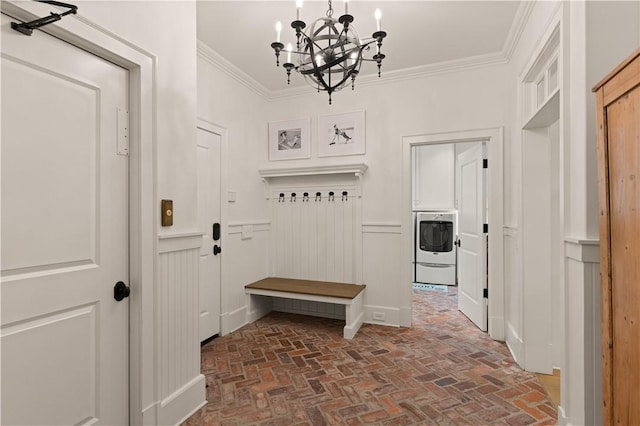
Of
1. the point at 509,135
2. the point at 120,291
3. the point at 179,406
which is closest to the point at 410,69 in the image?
the point at 509,135

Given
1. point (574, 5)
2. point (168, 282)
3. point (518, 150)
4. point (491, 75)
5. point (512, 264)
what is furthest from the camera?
point (491, 75)

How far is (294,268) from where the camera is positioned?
4246mm

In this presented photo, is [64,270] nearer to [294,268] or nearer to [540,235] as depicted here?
[294,268]

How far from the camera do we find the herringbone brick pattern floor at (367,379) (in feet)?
6.84

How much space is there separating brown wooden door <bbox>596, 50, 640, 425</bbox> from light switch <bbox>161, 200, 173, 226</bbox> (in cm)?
218

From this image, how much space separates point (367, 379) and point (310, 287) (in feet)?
4.61

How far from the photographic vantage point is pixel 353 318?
11.3ft

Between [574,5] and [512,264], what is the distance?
2319 millimetres

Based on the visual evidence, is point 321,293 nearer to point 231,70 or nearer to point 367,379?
point 367,379

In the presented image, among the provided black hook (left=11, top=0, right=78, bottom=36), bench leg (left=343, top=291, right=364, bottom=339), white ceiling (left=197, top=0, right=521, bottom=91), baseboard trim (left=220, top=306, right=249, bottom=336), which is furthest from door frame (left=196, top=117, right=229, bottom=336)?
A: black hook (left=11, top=0, right=78, bottom=36)

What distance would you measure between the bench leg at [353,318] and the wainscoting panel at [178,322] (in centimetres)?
167

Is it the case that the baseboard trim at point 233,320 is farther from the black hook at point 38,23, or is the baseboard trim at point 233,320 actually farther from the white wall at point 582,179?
the white wall at point 582,179

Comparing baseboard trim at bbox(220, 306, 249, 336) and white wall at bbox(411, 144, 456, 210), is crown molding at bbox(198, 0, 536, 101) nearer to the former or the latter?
white wall at bbox(411, 144, 456, 210)

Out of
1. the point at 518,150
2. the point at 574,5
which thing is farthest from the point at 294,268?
the point at 574,5
